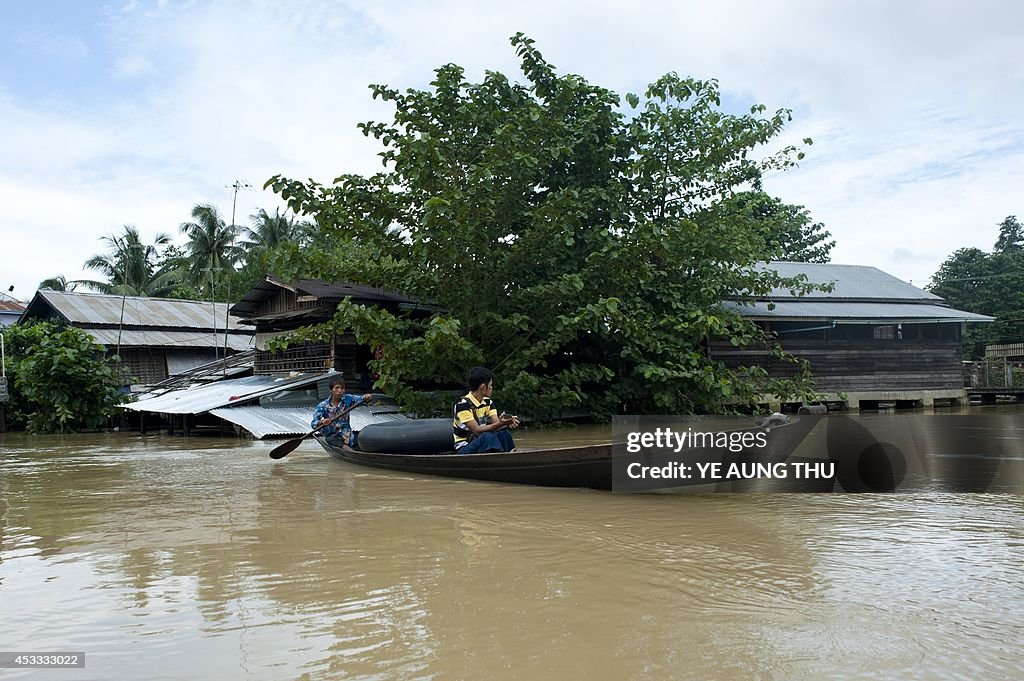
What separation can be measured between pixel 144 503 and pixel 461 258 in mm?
9194

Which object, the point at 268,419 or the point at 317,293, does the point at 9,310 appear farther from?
the point at 268,419

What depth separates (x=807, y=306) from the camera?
74.5 ft

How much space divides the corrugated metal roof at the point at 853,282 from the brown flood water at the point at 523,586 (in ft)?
58.6

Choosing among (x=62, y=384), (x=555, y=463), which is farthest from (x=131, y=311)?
(x=555, y=463)

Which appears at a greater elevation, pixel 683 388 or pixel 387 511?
pixel 683 388

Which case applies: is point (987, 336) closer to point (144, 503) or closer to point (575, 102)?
point (575, 102)

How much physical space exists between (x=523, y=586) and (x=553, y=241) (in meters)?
12.3

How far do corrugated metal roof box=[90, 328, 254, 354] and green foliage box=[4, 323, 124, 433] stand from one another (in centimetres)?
296

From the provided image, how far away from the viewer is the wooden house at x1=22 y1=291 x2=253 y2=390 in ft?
82.9

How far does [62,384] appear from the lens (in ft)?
66.9

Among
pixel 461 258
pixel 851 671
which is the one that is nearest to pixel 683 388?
pixel 461 258

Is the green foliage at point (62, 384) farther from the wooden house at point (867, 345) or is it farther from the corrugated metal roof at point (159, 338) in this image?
the wooden house at point (867, 345)

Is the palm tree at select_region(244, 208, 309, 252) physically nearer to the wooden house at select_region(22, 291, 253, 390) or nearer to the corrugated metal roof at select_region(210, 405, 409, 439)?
the wooden house at select_region(22, 291, 253, 390)

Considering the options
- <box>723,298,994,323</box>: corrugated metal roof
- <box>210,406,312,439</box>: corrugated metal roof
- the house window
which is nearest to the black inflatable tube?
<box>210,406,312,439</box>: corrugated metal roof
